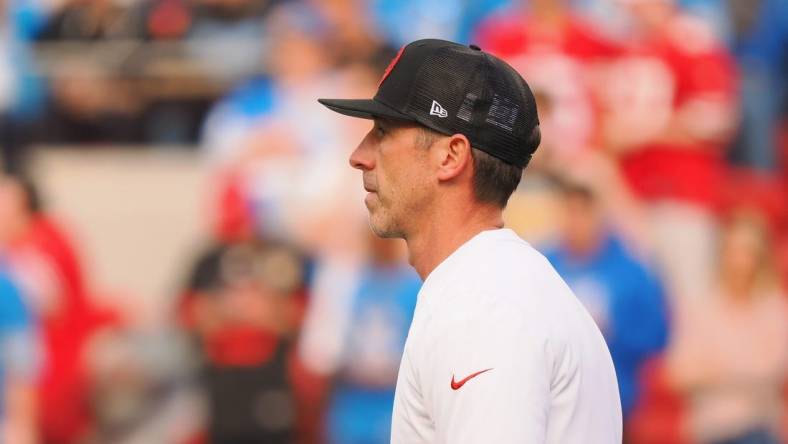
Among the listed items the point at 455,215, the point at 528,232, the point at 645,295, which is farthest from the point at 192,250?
the point at 455,215

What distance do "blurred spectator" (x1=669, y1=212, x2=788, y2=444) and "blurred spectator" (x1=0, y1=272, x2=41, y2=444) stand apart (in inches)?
119

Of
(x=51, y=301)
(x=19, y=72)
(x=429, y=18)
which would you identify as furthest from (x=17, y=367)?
(x=429, y=18)

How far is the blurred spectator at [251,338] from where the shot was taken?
6.28 m

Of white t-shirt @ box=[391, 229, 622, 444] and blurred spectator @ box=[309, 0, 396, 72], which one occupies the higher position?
blurred spectator @ box=[309, 0, 396, 72]

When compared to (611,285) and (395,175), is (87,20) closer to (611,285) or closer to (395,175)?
(611,285)

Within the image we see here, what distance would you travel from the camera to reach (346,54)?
7.06 metres

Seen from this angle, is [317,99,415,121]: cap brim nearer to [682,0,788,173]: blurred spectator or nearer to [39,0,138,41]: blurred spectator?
A: [682,0,788,173]: blurred spectator

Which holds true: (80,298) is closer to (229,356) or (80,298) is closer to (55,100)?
(229,356)

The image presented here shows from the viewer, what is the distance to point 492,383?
1.81 meters

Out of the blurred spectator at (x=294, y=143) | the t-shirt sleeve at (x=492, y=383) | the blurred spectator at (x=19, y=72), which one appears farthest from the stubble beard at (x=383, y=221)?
the blurred spectator at (x=19, y=72)

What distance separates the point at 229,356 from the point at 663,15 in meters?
2.78

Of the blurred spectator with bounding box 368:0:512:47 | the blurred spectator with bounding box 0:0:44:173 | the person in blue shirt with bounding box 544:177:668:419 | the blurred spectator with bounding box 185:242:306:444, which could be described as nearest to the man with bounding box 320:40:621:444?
the person in blue shirt with bounding box 544:177:668:419

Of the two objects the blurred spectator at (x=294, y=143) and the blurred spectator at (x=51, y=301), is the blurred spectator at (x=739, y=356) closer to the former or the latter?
the blurred spectator at (x=294, y=143)

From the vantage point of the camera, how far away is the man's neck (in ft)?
6.84
